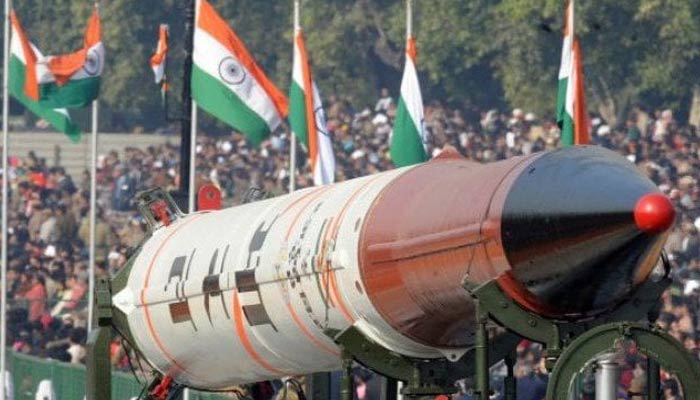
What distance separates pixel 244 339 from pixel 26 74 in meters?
14.5

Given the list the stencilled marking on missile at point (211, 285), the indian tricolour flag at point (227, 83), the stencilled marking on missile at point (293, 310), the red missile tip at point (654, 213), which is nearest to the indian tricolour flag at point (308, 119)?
the indian tricolour flag at point (227, 83)

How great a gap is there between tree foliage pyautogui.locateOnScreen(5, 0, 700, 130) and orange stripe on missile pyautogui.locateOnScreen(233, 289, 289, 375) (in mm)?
45548

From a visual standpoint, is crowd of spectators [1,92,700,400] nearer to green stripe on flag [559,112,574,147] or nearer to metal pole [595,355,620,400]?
green stripe on flag [559,112,574,147]

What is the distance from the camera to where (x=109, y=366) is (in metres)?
20.1

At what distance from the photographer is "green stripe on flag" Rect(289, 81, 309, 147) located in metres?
28.4

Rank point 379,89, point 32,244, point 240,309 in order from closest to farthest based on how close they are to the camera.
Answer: point 240,309 < point 32,244 < point 379,89

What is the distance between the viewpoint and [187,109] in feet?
90.6

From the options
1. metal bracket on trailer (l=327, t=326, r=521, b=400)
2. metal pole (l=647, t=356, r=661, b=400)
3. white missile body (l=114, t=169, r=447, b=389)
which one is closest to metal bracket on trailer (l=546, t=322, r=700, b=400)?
metal pole (l=647, t=356, r=661, b=400)

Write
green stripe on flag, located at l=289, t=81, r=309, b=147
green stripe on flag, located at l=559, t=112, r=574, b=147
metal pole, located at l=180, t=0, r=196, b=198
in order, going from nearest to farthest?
green stripe on flag, located at l=559, t=112, r=574, b=147
metal pole, located at l=180, t=0, r=196, b=198
green stripe on flag, located at l=289, t=81, r=309, b=147

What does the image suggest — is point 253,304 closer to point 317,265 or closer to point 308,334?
point 308,334

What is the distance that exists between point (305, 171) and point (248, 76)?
928 inches

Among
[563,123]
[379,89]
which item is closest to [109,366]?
[563,123]

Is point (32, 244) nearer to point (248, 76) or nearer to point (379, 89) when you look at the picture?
point (248, 76)

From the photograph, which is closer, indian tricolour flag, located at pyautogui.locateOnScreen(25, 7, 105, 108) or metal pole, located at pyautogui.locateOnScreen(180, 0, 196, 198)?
metal pole, located at pyautogui.locateOnScreen(180, 0, 196, 198)
